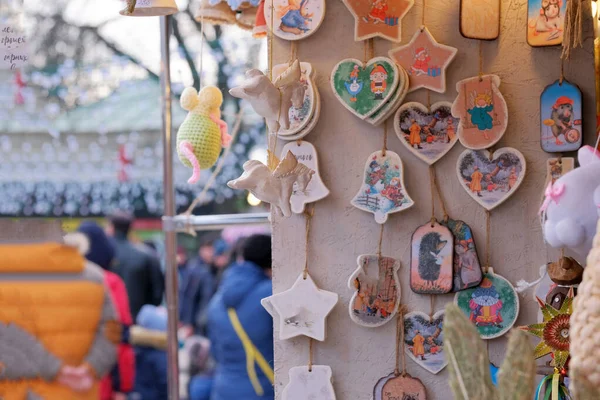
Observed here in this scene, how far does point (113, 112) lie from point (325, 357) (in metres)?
2.10

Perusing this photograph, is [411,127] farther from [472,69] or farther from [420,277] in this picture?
[420,277]

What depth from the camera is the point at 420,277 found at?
133cm

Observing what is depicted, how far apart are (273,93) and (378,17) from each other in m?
0.27

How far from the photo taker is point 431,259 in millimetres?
1323

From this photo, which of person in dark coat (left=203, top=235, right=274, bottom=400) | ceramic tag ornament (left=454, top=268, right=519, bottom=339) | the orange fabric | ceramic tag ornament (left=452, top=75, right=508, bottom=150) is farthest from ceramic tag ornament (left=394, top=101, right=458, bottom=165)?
person in dark coat (left=203, top=235, right=274, bottom=400)

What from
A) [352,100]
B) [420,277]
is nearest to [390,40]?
[352,100]

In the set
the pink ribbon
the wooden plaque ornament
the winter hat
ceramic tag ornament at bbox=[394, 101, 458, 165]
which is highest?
the wooden plaque ornament

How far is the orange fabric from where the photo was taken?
201 cm

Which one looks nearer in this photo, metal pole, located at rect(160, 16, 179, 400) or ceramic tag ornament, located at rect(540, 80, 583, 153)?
ceramic tag ornament, located at rect(540, 80, 583, 153)

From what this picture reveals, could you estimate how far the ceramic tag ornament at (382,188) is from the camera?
4.41 ft

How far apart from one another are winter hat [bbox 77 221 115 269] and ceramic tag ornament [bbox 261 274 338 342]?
53.7 inches

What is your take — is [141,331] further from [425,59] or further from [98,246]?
[425,59]

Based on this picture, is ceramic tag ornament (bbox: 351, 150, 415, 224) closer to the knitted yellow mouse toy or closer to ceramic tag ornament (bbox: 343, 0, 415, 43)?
ceramic tag ornament (bbox: 343, 0, 415, 43)

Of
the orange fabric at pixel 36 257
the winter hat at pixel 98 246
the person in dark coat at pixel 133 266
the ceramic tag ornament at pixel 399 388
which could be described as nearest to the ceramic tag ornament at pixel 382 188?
the ceramic tag ornament at pixel 399 388
